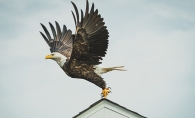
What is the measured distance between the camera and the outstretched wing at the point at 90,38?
364 inches

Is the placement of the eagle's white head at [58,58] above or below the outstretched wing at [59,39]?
below

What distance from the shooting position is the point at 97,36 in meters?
9.38

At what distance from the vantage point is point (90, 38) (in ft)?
30.8

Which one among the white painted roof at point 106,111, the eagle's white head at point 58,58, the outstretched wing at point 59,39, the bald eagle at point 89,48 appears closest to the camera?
the white painted roof at point 106,111

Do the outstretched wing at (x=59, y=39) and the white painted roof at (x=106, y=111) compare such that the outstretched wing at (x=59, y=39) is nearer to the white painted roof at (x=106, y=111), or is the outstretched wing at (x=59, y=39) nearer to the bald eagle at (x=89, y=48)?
the bald eagle at (x=89, y=48)

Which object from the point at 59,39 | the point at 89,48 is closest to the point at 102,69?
the point at 89,48

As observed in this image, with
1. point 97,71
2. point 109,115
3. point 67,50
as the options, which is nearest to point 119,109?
point 109,115

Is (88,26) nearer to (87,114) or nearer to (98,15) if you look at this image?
(98,15)

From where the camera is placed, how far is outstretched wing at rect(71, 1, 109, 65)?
30.3 feet

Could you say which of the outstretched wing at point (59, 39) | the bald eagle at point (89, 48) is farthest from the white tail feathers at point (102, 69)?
the outstretched wing at point (59, 39)

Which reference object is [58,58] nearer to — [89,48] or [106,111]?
[89,48]

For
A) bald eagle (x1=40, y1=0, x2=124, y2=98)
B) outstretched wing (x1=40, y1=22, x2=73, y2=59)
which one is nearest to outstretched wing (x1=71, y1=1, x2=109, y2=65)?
bald eagle (x1=40, y1=0, x2=124, y2=98)

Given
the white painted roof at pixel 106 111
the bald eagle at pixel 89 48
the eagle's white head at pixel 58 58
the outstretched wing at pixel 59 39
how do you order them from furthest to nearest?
the outstretched wing at pixel 59 39 → the eagle's white head at pixel 58 58 → the bald eagle at pixel 89 48 → the white painted roof at pixel 106 111

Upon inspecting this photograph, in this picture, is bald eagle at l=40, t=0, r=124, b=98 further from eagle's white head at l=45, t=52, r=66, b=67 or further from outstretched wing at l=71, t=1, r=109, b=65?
eagle's white head at l=45, t=52, r=66, b=67
